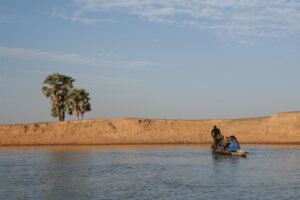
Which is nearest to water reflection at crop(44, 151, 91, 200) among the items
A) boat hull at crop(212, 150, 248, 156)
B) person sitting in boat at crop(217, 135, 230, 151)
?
boat hull at crop(212, 150, 248, 156)

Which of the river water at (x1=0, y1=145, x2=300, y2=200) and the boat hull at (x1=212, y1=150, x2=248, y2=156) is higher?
the boat hull at (x1=212, y1=150, x2=248, y2=156)

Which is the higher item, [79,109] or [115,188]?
[79,109]

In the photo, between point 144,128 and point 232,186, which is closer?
point 232,186

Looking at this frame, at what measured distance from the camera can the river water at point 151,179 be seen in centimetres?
2205

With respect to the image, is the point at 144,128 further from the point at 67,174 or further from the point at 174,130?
the point at 67,174

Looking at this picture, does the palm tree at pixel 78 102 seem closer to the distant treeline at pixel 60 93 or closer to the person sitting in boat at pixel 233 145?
the distant treeline at pixel 60 93

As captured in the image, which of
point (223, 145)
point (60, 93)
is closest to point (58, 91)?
point (60, 93)

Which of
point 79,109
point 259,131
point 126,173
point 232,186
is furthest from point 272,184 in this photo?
point 79,109

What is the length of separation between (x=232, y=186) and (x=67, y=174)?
35.1 ft

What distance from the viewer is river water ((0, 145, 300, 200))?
72.3 ft

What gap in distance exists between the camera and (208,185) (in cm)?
2473

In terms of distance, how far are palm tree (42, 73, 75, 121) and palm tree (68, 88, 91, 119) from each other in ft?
6.21

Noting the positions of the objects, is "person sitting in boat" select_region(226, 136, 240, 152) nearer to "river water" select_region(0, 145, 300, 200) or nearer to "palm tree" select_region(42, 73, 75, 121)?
"river water" select_region(0, 145, 300, 200)

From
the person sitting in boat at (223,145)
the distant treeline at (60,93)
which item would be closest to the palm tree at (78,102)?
the distant treeline at (60,93)
